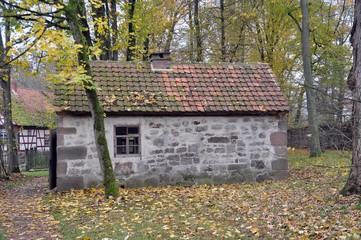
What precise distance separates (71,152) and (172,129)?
3.06 metres

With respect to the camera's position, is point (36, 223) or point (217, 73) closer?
point (36, 223)

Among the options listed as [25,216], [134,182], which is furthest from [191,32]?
[25,216]

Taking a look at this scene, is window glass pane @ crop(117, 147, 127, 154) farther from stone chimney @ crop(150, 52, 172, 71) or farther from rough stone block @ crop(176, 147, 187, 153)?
stone chimney @ crop(150, 52, 172, 71)

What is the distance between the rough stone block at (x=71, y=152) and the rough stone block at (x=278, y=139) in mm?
5944

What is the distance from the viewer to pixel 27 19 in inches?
349

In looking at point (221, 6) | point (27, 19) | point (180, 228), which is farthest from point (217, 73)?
point (221, 6)

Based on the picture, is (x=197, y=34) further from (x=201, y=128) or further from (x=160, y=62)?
(x=201, y=128)

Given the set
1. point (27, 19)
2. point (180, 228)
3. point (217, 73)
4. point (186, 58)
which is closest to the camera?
point (180, 228)

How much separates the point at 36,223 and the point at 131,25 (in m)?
12.5

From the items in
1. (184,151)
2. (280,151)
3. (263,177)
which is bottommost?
(263,177)

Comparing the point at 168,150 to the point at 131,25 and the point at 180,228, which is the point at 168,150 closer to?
the point at 180,228

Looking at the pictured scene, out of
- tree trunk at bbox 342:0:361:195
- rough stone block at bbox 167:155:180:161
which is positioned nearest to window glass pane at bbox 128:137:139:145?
rough stone block at bbox 167:155:180:161

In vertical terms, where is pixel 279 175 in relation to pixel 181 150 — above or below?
below

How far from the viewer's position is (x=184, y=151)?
38.8ft
